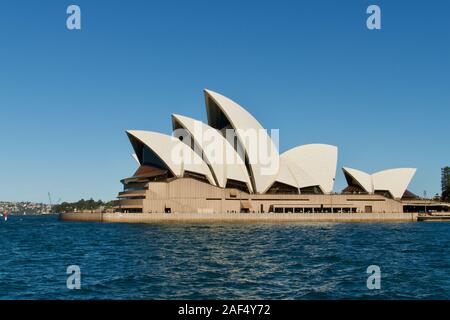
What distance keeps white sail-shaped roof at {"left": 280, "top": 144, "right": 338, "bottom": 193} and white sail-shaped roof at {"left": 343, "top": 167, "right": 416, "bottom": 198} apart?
7.04 metres

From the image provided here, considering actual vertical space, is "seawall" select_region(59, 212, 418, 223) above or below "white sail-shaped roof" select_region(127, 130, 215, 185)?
below

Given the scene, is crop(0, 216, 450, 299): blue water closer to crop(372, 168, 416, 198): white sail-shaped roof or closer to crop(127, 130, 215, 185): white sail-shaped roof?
crop(127, 130, 215, 185): white sail-shaped roof

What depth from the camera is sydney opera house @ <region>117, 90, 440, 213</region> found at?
8738 centimetres

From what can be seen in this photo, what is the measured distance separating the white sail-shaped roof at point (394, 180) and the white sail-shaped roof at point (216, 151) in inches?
1347

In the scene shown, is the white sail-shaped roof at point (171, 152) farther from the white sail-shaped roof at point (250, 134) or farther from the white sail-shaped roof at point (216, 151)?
the white sail-shaped roof at point (250, 134)

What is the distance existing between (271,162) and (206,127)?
56.4 ft

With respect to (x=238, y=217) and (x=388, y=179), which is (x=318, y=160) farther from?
(x=238, y=217)

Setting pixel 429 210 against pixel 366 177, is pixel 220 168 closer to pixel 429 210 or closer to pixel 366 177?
pixel 366 177

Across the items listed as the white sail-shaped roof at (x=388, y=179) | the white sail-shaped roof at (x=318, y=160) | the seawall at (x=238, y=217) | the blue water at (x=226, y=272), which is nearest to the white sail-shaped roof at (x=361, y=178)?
the white sail-shaped roof at (x=388, y=179)

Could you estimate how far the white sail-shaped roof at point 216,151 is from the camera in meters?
85.6

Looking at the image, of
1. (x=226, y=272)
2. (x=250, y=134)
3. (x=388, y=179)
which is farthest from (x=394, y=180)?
(x=226, y=272)

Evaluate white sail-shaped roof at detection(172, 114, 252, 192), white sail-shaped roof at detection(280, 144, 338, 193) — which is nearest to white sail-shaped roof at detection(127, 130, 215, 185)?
white sail-shaped roof at detection(172, 114, 252, 192)

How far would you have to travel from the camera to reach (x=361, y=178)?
106m
